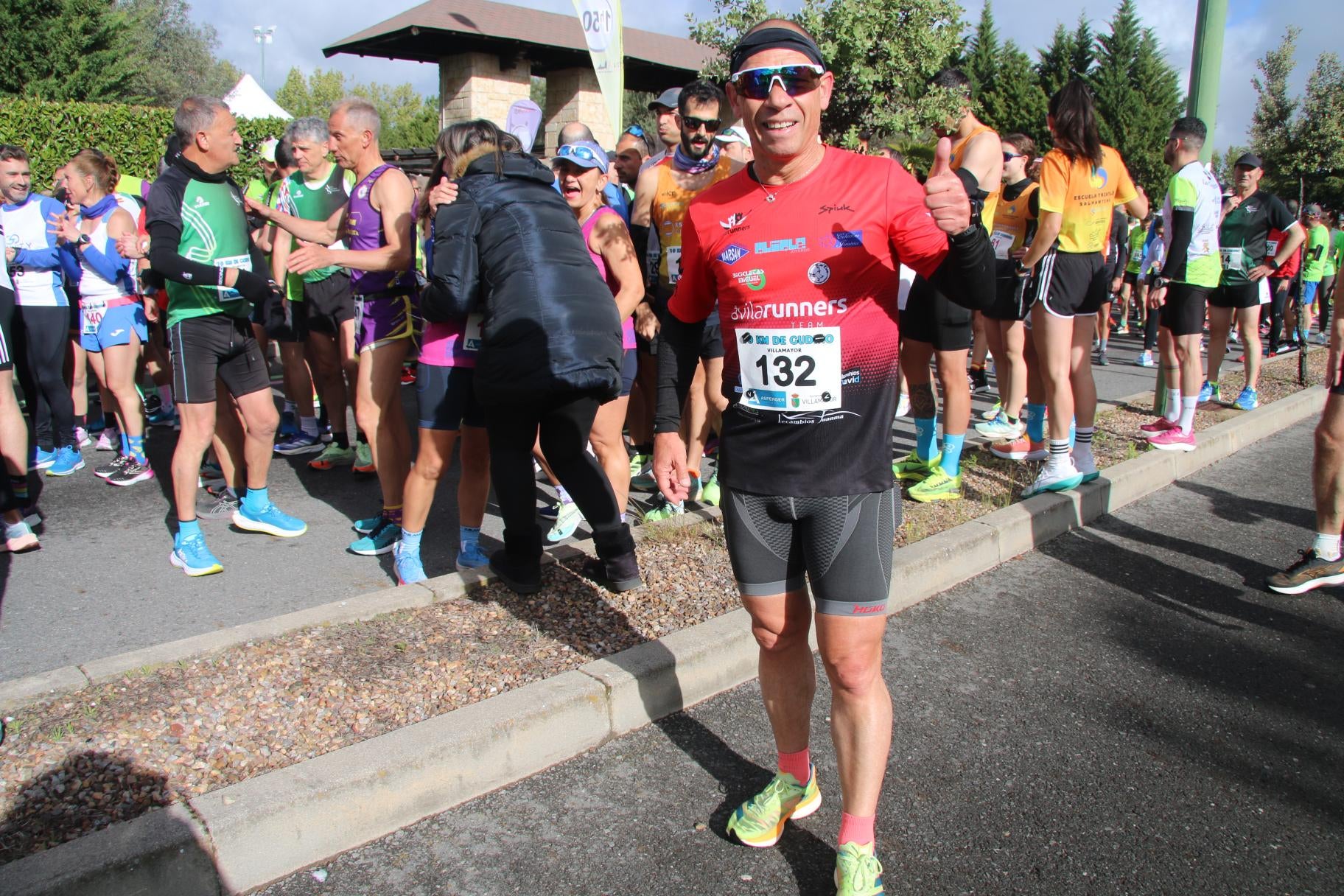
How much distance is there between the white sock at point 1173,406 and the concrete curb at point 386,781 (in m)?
4.08

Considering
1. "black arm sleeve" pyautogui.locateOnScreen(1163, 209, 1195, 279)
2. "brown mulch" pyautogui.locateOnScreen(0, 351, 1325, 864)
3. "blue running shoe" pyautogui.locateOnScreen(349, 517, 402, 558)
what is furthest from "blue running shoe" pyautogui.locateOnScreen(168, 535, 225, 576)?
"black arm sleeve" pyautogui.locateOnScreen(1163, 209, 1195, 279)

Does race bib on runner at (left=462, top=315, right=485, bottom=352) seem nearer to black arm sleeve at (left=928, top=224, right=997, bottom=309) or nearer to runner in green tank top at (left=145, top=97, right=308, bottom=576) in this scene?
runner in green tank top at (left=145, top=97, right=308, bottom=576)

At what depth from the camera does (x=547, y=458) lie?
4230 millimetres

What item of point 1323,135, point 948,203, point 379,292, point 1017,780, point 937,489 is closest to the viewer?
point 948,203

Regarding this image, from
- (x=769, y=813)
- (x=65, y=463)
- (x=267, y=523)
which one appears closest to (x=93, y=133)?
(x=65, y=463)

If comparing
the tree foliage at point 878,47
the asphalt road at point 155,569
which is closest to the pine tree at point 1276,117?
the tree foliage at point 878,47

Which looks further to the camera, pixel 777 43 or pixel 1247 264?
pixel 1247 264

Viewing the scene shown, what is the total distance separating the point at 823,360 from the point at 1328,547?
12.1 ft

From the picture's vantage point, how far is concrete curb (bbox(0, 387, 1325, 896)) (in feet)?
8.01

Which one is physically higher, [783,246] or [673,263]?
[783,246]

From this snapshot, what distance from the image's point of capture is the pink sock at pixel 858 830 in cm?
250

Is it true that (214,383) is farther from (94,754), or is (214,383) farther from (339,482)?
(94,754)

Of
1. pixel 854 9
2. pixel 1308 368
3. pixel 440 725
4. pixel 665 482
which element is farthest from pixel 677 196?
pixel 854 9

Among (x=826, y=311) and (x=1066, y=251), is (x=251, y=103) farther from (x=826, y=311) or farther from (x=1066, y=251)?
(x=826, y=311)
